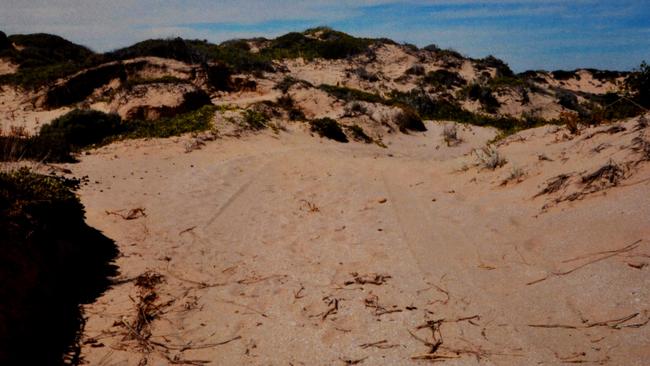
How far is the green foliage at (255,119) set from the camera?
1486 centimetres

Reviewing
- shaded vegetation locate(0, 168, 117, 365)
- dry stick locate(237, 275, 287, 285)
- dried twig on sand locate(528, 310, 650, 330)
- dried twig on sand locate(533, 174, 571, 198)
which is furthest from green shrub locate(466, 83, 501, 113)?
shaded vegetation locate(0, 168, 117, 365)

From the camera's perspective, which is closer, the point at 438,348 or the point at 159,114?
the point at 438,348

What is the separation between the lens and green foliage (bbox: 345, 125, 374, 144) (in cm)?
1703

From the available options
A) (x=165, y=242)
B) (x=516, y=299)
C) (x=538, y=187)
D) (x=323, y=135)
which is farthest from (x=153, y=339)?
(x=323, y=135)

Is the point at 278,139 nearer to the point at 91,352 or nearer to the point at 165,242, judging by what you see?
the point at 165,242

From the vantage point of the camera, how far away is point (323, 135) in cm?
1584

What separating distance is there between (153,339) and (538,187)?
19.4ft

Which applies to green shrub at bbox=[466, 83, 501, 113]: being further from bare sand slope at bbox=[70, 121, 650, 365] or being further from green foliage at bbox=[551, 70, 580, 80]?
green foliage at bbox=[551, 70, 580, 80]

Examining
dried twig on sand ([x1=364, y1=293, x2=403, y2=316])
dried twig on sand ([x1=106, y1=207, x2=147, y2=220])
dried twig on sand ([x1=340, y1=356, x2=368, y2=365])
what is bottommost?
dried twig on sand ([x1=340, y1=356, x2=368, y2=365])

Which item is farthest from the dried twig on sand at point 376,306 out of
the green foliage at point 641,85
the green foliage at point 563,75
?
the green foliage at point 563,75

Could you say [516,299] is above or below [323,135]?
below

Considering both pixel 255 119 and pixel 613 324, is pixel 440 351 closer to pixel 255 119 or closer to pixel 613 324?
pixel 613 324

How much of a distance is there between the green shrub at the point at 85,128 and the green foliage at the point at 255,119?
4.04 m

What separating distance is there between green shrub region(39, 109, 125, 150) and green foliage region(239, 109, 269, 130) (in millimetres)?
4040
